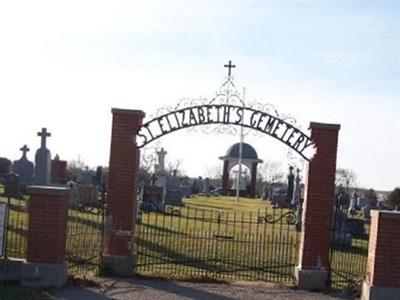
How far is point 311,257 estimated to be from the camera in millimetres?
11906

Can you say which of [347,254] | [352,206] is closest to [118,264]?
[347,254]

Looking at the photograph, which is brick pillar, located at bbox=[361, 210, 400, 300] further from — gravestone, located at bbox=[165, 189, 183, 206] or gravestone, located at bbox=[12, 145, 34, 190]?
gravestone, located at bbox=[12, 145, 34, 190]

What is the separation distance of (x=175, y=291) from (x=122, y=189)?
2.11 metres

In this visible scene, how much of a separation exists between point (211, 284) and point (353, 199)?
26701mm

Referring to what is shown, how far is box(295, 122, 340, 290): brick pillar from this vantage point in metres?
11.9

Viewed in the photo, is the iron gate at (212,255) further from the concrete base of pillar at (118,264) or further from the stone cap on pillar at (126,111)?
the stone cap on pillar at (126,111)

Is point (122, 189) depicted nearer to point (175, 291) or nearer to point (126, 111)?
point (126, 111)

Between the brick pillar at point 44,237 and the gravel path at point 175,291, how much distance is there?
0.34 metres

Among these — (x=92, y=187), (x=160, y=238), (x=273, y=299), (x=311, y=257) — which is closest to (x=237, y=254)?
(x=160, y=238)

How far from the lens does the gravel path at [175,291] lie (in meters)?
10.3

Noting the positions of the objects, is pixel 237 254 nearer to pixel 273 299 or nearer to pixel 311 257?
pixel 311 257

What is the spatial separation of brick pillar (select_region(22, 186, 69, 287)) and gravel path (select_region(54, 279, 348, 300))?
13.4 inches

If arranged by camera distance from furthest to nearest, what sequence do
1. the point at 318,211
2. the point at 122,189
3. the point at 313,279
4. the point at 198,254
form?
the point at 198,254 → the point at 122,189 → the point at 318,211 → the point at 313,279

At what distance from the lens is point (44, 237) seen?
34.7ft
